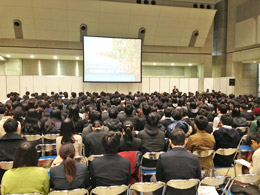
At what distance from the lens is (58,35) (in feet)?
48.6

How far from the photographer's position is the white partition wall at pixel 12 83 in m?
14.2

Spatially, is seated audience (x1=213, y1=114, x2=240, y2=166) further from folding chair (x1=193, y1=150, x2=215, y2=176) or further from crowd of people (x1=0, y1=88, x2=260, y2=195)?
folding chair (x1=193, y1=150, x2=215, y2=176)

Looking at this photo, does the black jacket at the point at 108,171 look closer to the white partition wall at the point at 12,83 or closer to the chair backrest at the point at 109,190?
the chair backrest at the point at 109,190

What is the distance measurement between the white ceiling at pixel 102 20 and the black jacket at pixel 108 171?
43.4ft

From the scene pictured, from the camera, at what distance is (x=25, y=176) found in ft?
7.12

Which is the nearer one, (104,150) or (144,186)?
(144,186)

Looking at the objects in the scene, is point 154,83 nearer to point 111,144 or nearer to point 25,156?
point 111,144

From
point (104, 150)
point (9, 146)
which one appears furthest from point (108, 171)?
A: point (9, 146)

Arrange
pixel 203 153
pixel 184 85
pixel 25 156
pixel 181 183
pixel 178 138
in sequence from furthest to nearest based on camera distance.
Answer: pixel 184 85, pixel 203 153, pixel 178 138, pixel 181 183, pixel 25 156

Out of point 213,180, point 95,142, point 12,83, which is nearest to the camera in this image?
point 213,180

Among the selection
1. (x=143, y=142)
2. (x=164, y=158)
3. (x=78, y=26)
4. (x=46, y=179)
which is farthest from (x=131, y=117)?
(x=78, y=26)

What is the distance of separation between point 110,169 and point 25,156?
0.93m

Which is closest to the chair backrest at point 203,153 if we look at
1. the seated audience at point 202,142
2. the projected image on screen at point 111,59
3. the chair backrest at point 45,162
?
the seated audience at point 202,142

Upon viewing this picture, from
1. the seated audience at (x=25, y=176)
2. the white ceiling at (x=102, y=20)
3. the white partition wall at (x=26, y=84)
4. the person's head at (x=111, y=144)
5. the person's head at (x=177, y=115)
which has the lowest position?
the seated audience at (x=25, y=176)
